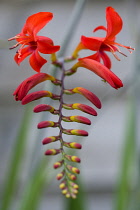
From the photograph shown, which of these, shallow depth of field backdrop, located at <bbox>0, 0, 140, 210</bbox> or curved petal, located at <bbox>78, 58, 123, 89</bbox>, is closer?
curved petal, located at <bbox>78, 58, 123, 89</bbox>

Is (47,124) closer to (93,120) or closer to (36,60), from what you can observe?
(36,60)

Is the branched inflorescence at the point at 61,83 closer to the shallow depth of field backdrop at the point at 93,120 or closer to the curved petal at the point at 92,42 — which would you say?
the curved petal at the point at 92,42

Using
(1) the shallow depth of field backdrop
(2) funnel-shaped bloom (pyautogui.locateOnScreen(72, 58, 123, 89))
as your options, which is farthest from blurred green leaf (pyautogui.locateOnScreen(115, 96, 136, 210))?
(1) the shallow depth of field backdrop

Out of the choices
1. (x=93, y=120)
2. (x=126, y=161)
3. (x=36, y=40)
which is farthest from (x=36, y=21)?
(x=93, y=120)

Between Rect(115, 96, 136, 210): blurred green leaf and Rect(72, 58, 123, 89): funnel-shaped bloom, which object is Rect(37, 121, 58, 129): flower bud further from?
Rect(115, 96, 136, 210): blurred green leaf

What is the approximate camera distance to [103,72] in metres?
0.50

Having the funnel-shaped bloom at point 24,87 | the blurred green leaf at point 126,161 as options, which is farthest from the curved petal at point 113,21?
the blurred green leaf at point 126,161

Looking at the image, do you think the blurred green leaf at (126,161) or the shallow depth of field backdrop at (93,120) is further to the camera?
the shallow depth of field backdrop at (93,120)

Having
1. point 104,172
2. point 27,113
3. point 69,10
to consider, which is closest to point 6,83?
point 69,10

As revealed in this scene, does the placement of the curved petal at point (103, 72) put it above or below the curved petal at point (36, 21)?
below

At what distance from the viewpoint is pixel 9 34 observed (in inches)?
59.7

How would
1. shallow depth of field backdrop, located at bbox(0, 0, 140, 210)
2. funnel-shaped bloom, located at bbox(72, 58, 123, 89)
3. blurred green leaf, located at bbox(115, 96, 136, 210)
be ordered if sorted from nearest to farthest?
funnel-shaped bloom, located at bbox(72, 58, 123, 89), blurred green leaf, located at bbox(115, 96, 136, 210), shallow depth of field backdrop, located at bbox(0, 0, 140, 210)

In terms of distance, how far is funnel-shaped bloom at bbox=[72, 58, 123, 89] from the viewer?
483mm

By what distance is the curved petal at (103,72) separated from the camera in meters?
0.48
